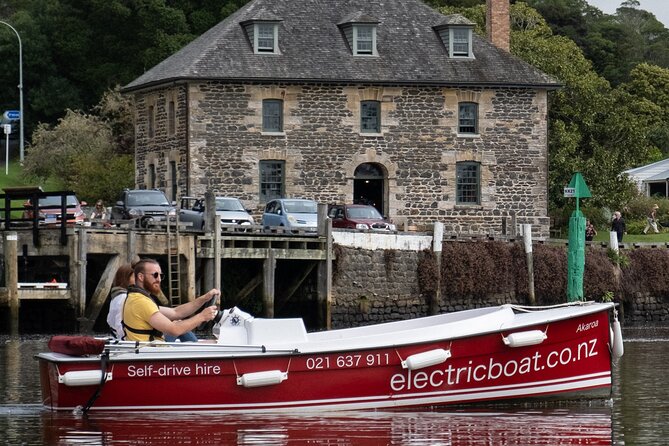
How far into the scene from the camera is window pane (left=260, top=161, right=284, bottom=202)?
52.4 meters

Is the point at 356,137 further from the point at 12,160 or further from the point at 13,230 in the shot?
the point at 12,160

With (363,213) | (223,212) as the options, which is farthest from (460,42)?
(223,212)

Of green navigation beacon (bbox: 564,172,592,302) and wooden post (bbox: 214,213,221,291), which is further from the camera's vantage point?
wooden post (bbox: 214,213,221,291)

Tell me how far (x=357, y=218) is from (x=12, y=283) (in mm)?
12451

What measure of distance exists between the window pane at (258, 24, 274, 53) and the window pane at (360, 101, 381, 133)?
333 cm

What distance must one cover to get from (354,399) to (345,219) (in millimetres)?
24730

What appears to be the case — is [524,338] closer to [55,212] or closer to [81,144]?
A: [55,212]

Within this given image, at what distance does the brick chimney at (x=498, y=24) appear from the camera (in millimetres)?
57438

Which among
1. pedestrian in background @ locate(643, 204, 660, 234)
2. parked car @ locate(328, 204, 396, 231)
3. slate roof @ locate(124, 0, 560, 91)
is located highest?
slate roof @ locate(124, 0, 560, 91)

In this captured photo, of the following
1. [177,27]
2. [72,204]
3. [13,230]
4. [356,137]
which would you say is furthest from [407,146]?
[177,27]

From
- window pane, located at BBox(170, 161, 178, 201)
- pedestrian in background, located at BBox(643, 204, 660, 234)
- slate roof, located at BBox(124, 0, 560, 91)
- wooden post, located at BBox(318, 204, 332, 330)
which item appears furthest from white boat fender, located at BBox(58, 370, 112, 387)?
pedestrian in background, located at BBox(643, 204, 660, 234)

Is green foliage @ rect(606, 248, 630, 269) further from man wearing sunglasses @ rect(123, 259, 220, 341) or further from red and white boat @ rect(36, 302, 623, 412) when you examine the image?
man wearing sunglasses @ rect(123, 259, 220, 341)

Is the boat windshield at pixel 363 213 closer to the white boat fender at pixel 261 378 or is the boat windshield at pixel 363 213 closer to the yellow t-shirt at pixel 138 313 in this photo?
the white boat fender at pixel 261 378

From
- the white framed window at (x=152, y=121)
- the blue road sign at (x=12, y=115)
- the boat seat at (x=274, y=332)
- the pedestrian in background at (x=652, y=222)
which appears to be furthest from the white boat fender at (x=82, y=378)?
the blue road sign at (x=12, y=115)
